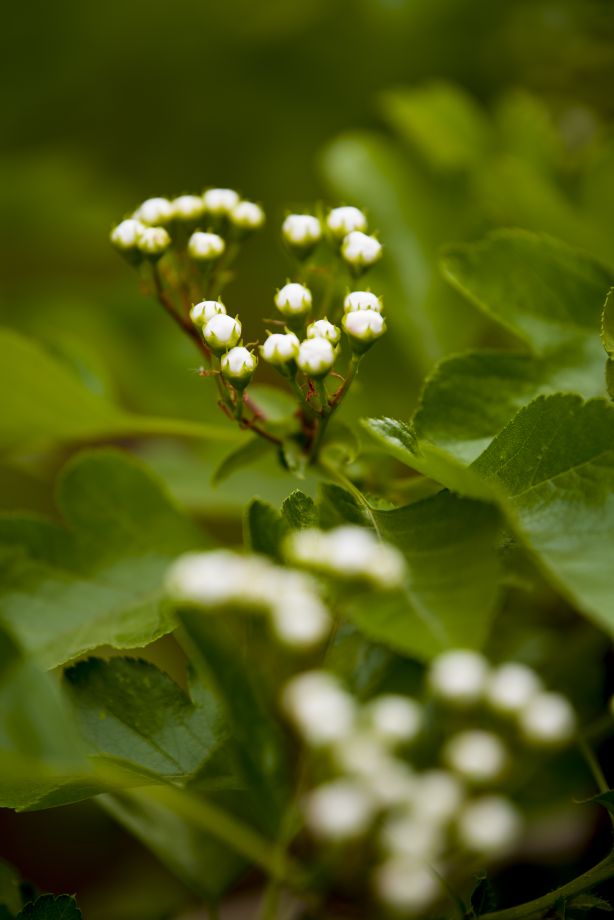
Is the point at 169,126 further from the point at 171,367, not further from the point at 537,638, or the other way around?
the point at 537,638

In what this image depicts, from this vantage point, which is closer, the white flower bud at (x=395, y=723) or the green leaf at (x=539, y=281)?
the white flower bud at (x=395, y=723)

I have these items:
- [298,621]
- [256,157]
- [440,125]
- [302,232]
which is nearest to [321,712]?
[298,621]

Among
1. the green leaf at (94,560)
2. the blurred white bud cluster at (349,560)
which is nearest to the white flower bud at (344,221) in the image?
the green leaf at (94,560)

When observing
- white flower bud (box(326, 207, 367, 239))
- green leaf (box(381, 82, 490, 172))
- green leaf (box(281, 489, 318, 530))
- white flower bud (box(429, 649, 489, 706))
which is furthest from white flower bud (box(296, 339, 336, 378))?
green leaf (box(381, 82, 490, 172))

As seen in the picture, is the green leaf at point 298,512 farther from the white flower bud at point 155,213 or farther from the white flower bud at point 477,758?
the white flower bud at point 155,213

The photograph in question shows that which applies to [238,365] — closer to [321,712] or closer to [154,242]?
[154,242]
